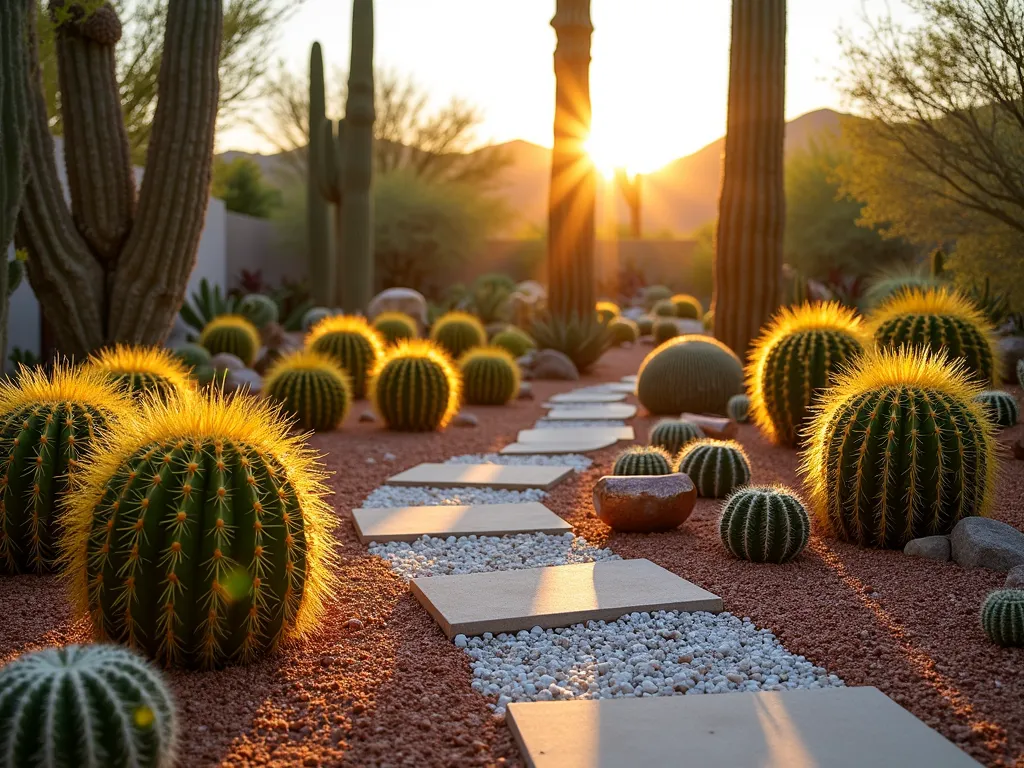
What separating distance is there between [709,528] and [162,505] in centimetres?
292

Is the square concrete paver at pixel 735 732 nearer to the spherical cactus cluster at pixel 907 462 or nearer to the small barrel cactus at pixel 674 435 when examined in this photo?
the spherical cactus cluster at pixel 907 462

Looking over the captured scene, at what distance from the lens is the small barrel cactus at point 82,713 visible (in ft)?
6.46

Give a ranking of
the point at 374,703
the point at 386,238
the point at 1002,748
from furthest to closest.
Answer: the point at 386,238 < the point at 374,703 < the point at 1002,748

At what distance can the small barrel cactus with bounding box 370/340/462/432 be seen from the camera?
8.23 m

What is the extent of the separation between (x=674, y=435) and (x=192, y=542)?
4473mm

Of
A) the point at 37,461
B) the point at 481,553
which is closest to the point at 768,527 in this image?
the point at 481,553

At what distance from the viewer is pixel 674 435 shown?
22.1 ft

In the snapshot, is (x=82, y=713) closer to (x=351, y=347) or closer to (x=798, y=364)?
(x=798, y=364)

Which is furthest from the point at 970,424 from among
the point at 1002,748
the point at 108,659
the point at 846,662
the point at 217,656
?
the point at 108,659

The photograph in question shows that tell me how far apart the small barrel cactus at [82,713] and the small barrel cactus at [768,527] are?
2702mm

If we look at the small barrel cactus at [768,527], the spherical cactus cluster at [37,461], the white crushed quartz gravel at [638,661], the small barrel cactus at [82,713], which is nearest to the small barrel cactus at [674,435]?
the small barrel cactus at [768,527]

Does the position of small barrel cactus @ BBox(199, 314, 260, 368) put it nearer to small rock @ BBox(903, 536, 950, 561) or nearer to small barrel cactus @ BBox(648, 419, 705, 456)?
small barrel cactus @ BBox(648, 419, 705, 456)

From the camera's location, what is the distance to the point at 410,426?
8367mm

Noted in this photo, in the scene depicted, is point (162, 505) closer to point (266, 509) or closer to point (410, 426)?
→ point (266, 509)
